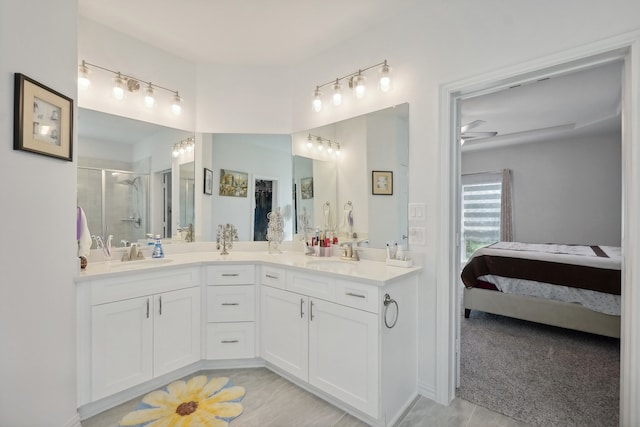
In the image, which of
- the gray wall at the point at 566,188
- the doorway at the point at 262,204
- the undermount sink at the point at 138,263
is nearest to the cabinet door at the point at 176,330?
the undermount sink at the point at 138,263

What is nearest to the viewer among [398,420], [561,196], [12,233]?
[12,233]

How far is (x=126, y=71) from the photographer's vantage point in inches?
98.4

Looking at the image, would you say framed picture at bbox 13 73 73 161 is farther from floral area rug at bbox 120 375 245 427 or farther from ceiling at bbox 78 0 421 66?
floral area rug at bbox 120 375 245 427

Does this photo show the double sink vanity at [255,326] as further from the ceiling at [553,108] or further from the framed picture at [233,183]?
the ceiling at [553,108]

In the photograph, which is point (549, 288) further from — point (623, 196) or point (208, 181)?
point (208, 181)

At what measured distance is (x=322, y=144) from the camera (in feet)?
9.19

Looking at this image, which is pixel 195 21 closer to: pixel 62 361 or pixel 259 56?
pixel 259 56

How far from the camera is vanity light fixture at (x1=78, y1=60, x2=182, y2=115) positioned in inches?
88.0

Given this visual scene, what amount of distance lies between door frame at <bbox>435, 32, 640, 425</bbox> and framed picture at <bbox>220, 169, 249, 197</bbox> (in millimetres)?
1874

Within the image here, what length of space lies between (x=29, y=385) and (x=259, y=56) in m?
2.84

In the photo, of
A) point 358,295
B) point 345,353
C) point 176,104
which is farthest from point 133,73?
point 345,353

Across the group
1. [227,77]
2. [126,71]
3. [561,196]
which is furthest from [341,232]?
[561,196]

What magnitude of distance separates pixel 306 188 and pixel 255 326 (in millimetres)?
1330

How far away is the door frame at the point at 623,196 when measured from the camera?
1.42 meters
